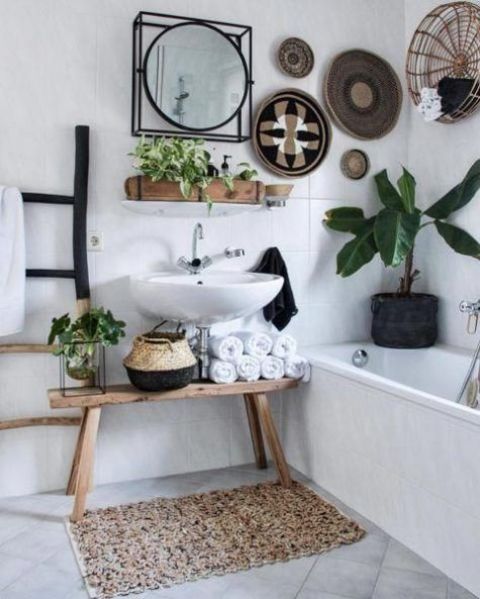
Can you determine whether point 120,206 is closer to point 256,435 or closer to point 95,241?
point 95,241

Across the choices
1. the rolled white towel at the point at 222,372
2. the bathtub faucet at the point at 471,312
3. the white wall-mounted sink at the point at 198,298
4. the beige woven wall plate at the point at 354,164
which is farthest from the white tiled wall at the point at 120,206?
the bathtub faucet at the point at 471,312

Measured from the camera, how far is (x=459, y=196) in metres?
3.05

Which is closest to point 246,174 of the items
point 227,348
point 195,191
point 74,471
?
point 195,191

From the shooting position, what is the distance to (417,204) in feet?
11.4

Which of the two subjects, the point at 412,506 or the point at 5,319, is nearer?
the point at 412,506

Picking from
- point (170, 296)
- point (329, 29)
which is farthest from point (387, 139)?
point (170, 296)

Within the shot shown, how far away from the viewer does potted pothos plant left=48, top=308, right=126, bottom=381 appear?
267 cm

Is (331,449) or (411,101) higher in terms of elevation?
(411,101)

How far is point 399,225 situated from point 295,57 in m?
1.02

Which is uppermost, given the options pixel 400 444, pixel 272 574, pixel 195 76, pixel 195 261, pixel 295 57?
pixel 295 57

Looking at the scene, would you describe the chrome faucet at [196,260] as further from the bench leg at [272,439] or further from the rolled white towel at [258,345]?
the bench leg at [272,439]

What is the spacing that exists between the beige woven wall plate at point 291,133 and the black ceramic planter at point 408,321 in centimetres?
81

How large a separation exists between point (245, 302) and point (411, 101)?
65.0 inches

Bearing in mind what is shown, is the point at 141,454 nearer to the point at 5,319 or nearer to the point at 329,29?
the point at 5,319
